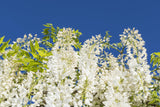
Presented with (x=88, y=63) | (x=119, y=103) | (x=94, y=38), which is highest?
(x=94, y=38)

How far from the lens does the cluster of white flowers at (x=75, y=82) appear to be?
2453 millimetres

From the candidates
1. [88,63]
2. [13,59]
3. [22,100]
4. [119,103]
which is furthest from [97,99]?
[13,59]

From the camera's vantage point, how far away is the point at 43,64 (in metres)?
3.18

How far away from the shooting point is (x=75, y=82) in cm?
292

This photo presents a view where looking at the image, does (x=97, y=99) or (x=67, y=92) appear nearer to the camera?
(x=67, y=92)

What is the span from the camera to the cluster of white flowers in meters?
2.45

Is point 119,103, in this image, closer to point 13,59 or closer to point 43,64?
point 43,64

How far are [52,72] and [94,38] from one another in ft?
5.03

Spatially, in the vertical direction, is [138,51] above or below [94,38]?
below

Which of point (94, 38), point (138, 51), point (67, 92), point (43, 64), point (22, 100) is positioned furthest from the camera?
point (94, 38)

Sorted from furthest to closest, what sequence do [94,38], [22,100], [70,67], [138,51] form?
[94,38]
[138,51]
[70,67]
[22,100]

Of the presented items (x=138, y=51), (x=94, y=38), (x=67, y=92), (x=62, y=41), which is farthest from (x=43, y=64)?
(x=138, y=51)

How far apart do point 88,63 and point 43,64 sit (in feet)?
2.28

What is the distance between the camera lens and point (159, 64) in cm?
388
